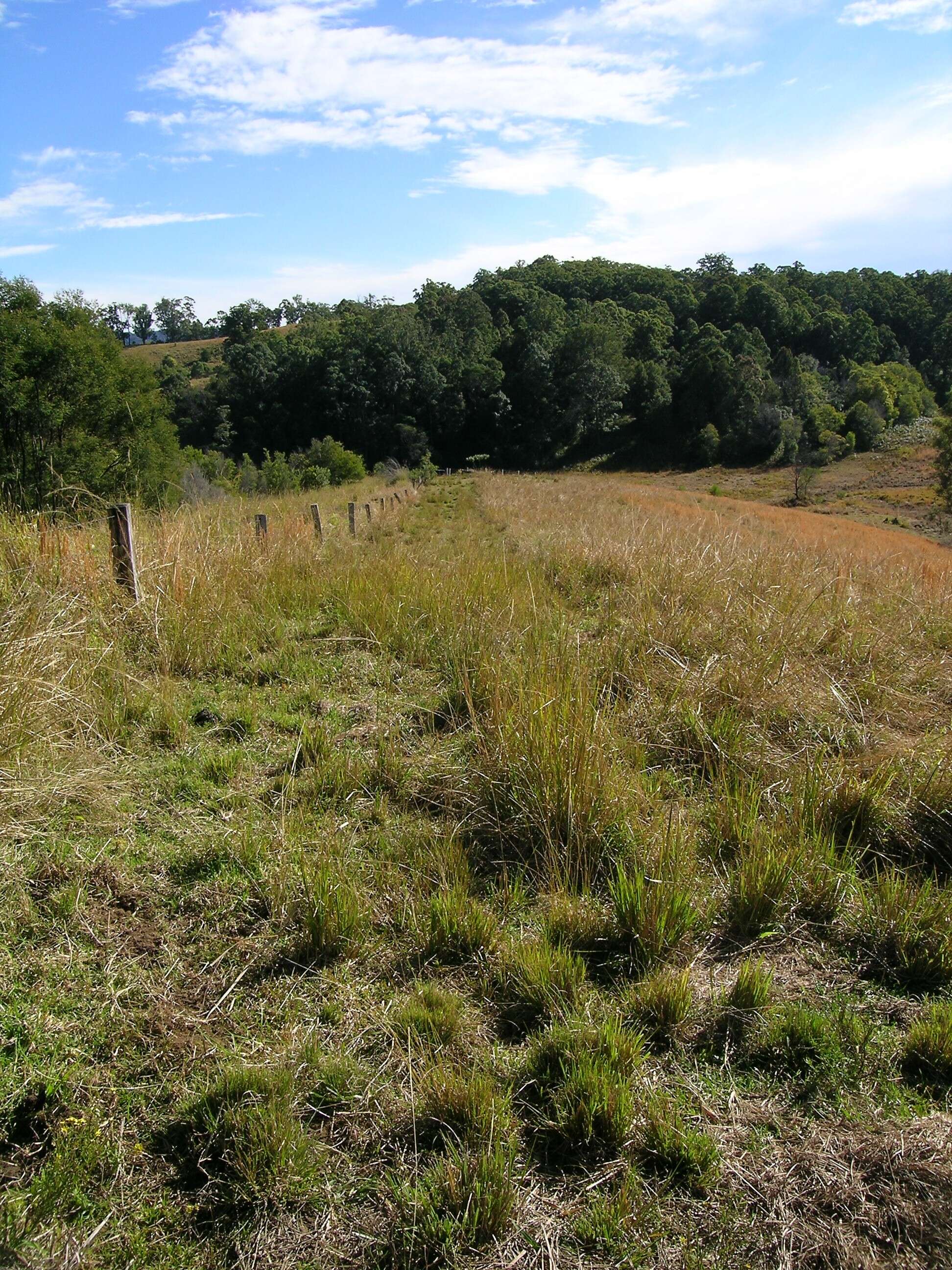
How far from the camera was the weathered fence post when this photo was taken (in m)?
5.05

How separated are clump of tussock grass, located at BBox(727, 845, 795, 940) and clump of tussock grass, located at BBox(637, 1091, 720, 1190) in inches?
34.7

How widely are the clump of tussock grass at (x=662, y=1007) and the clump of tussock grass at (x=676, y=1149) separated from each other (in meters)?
0.28

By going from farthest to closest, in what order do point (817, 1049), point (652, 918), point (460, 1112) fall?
point (652, 918)
point (817, 1049)
point (460, 1112)

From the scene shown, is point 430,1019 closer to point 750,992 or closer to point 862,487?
point 750,992

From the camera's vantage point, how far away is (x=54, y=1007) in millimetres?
2131

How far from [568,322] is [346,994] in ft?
290

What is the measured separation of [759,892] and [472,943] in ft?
3.39

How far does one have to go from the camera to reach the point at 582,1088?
1861mm

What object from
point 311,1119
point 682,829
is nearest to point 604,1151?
point 311,1119

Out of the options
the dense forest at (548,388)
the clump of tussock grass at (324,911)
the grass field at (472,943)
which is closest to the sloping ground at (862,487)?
the dense forest at (548,388)

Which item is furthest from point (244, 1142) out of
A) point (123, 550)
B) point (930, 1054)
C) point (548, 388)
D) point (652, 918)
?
point (548, 388)

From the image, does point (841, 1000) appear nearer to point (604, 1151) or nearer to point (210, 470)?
point (604, 1151)

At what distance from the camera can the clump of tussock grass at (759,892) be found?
2.60 m

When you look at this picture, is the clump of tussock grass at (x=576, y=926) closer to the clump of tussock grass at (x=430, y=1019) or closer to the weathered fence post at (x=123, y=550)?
the clump of tussock grass at (x=430, y=1019)
